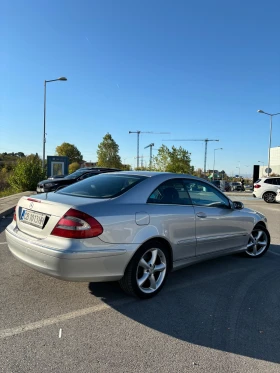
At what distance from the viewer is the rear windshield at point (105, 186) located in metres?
3.79

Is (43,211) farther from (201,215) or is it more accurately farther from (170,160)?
(170,160)

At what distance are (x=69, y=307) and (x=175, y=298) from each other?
1259mm

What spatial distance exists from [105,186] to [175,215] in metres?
0.98

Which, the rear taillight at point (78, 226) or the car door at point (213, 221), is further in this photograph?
the car door at point (213, 221)

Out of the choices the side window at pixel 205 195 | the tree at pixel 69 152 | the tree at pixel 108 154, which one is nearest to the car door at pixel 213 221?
the side window at pixel 205 195

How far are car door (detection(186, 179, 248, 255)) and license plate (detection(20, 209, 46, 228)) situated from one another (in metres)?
2.05

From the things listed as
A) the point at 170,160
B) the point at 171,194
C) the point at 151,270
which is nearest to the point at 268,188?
the point at 171,194

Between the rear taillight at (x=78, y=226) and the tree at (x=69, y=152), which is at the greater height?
the tree at (x=69, y=152)

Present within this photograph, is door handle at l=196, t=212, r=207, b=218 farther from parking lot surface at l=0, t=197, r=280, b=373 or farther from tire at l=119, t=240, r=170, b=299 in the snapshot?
parking lot surface at l=0, t=197, r=280, b=373

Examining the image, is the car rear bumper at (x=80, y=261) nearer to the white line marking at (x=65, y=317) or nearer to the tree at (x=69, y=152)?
the white line marking at (x=65, y=317)

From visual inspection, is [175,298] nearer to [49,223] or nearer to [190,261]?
[190,261]

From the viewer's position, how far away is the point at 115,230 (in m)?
3.32

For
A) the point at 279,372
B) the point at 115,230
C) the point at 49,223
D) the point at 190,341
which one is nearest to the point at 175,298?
the point at 190,341

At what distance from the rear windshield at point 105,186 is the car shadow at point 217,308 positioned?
4.04 feet
